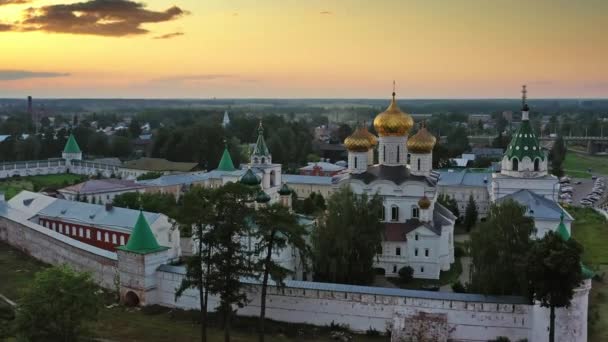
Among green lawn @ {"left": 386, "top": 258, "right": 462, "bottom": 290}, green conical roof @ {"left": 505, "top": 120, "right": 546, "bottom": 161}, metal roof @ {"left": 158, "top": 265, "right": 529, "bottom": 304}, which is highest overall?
green conical roof @ {"left": 505, "top": 120, "right": 546, "bottom": 161}

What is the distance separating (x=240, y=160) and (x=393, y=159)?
109ft

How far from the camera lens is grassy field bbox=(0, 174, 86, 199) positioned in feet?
162

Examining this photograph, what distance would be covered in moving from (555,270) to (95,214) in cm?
2091

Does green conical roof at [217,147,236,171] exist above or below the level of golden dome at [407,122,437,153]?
below

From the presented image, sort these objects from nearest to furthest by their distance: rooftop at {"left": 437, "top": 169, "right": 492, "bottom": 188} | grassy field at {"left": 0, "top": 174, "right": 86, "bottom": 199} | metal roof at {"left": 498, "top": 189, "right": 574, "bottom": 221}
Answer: metal roof at {"left": 498, "top": 189, "right": 574, "bottom": 221}
rooftop at {"left": 437, "top": 169, "right": 492, "bottom": 188}
grassy field at {"left": 0, "top": 174, "right": 86, "bottom": 199}

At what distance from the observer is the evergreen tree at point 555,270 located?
16.3 meters

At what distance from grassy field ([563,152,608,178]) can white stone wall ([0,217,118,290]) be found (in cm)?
5332

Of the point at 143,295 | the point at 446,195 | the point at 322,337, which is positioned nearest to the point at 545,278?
the point at 322,337

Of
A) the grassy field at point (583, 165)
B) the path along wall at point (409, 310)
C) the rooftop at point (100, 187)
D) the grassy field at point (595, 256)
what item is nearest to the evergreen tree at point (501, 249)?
→ the path along wall at point (409, 310)

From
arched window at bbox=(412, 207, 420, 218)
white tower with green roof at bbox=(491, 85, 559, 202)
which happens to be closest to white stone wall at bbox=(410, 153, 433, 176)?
arched window at bbox=(412, 207, 420, 218)

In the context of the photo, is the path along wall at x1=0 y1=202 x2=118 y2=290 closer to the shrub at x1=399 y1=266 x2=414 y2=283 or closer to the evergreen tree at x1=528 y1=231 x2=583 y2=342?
the shrub at x1=399 y1=266 x2=414 y2=283

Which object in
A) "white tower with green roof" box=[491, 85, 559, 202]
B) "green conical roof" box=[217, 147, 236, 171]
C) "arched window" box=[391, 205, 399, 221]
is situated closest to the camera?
"arched window" box=[391, 205, 399, 221]

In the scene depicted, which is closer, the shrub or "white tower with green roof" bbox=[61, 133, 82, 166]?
the shrub

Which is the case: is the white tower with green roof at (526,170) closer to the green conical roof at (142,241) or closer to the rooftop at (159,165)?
the green conical roof at (142,241)
